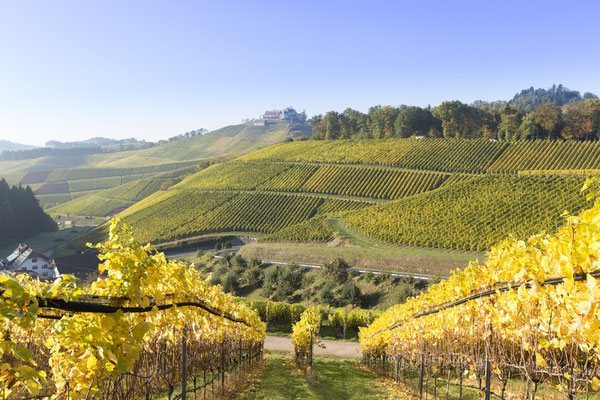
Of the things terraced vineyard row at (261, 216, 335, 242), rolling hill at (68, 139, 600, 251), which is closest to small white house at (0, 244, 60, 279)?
rolling hill at (68, 139, 600, 251)

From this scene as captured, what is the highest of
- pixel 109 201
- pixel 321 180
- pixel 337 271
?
pixel 321 180

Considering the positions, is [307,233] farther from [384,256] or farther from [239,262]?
[384,256]

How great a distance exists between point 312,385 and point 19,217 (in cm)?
8681

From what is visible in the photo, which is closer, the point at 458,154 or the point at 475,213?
the point at 475,213

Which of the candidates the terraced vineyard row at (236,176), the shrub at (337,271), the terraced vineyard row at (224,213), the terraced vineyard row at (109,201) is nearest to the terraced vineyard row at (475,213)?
the shrub at (337,271)

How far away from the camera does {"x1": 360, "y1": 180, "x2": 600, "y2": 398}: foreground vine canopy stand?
8.95ft

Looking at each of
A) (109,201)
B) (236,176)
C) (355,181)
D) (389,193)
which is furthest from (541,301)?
(109,201)

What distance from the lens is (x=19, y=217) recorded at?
76375mm

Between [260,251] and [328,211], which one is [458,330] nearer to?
[260,251]

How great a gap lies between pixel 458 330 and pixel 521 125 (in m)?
74.9

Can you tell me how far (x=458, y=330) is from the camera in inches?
252

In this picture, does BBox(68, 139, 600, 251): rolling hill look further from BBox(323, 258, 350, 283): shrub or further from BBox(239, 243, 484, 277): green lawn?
BBox(323, 258, 350, 283): shrub

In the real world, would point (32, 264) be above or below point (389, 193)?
below

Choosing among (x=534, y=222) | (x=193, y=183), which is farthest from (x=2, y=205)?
(x=534, y=222)
